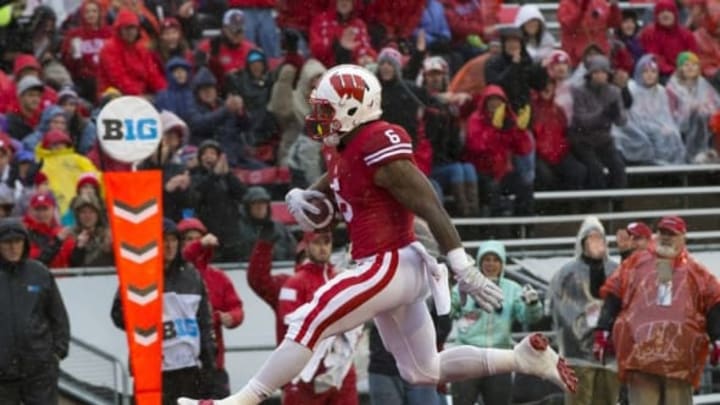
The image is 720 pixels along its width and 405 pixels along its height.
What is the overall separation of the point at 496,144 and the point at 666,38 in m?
3.73

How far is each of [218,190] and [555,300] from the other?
9.55ft

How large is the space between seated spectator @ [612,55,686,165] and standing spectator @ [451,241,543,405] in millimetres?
5021

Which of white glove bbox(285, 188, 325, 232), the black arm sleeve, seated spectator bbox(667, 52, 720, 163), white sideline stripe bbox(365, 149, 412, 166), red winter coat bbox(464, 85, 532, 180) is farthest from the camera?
seated spectator bbox(667, 52, 720, 163)

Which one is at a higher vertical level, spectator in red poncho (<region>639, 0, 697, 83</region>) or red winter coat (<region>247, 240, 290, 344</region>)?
spectator in red poncho (<region>639, 0, 697, 83</region>)

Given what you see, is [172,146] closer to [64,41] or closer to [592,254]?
[64,41]

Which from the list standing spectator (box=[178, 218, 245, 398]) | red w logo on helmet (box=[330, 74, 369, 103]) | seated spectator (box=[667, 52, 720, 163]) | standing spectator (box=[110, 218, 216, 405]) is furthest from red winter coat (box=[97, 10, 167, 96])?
red w logo on helmet (box=[330, 74, 369, 103])

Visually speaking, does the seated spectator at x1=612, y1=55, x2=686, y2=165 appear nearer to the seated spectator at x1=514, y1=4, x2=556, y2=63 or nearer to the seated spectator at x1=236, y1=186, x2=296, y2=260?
the seated spectator at x1=514, y1=4, x2=556, y2=63

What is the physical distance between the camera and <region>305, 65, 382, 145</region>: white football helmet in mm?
11984

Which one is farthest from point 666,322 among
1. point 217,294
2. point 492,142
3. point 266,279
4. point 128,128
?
point 492,142

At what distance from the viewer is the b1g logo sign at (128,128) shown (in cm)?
1533

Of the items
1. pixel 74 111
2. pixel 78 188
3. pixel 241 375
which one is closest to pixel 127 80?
pixel 74 111

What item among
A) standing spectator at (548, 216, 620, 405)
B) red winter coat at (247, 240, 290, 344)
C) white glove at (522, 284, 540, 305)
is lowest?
standing spectator at (548, 216, 620, 405)

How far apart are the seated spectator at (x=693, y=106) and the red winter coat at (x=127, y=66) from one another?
16.3 ft

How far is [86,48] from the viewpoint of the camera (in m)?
20.0
